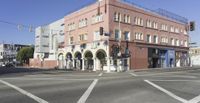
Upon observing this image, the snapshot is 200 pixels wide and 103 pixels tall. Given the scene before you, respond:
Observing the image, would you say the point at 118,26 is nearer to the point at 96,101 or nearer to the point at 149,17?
the point at 149,17

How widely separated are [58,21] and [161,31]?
30.1 metres

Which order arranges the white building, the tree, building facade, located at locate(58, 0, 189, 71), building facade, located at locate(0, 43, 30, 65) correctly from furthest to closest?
building facade, located at locate(0, 43, 30, 65)
the tree
the white building
building facade, located at locate(58, 0, 189, 71)

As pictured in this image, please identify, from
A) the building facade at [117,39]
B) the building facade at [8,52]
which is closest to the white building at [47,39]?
the building facade at [117,39]

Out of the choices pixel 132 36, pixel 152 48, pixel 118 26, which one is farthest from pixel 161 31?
pixel 118 26

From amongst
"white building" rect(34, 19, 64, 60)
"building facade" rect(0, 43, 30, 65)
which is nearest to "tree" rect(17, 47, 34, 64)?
"white building" rect(34, 19, 64, 60)

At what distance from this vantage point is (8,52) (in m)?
146

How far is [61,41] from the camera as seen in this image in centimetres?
8019

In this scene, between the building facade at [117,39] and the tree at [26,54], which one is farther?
the tree at [26,54]

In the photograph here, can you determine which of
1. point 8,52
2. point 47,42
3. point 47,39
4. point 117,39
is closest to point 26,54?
point 47,39

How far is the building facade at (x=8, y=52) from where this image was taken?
142500 mm

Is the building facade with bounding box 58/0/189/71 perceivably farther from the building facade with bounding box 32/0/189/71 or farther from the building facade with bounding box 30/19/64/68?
the building facade with bounding box 30/19/64/68

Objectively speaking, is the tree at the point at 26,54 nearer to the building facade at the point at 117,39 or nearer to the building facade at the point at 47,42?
the building facade at the point at 47,42

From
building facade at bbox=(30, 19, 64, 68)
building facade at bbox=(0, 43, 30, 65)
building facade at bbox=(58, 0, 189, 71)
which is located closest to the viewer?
building facade at bbox=(58, 0, 189, 71)

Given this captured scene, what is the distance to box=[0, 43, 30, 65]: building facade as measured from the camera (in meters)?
142
